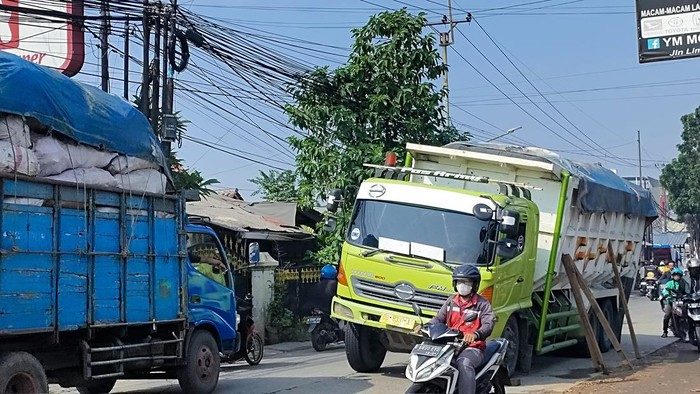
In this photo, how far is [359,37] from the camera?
20047 millimetres

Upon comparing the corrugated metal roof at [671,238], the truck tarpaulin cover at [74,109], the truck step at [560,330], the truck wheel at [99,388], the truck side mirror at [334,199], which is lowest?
the corrugated metal roof at [671,238]

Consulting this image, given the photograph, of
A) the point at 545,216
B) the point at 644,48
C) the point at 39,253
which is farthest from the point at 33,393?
the point at 644,48

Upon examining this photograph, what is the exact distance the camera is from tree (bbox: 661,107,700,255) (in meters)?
51.7

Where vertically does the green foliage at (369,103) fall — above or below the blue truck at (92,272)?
above

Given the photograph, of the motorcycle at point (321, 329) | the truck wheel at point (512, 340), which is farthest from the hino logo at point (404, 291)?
the motorcycle at point (321, 329)

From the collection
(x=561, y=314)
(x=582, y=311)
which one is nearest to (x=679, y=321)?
(x=582, y=311)

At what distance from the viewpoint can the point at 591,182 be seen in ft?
43.6

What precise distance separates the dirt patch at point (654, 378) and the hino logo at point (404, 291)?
7.32 feet

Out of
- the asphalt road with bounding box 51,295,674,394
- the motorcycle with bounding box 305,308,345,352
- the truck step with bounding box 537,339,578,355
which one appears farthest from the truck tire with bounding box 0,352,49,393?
the motorcycle with bounding box 305,308,345,352

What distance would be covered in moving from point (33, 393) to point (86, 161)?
86.7 inches

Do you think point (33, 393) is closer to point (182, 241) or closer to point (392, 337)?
point (182, 241)

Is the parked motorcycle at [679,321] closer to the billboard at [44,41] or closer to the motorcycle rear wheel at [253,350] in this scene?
the motorcycle rear wheel at [253,350]

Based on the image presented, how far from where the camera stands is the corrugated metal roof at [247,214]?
65.2ft

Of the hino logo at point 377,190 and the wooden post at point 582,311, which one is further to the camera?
the wooden post at point 582,311
